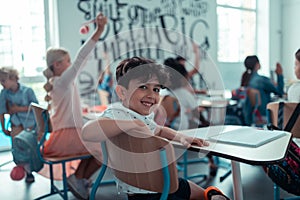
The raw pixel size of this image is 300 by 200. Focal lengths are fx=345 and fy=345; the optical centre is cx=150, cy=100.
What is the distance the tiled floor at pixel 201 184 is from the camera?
2.50 meters

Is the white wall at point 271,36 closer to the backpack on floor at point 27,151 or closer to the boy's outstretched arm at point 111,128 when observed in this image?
the backpack on floor at point 27,151

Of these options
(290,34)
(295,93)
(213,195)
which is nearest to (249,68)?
(295,93)

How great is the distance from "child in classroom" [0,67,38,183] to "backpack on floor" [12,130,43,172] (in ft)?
1.82

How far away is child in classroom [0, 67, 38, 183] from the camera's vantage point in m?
2.88

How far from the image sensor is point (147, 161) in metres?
1.17

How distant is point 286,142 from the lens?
54.4 inches

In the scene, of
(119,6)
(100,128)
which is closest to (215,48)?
(119,6)

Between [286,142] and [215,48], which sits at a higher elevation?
[215,48]

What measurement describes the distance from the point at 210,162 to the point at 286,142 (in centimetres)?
177

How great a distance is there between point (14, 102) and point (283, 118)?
6.98ft

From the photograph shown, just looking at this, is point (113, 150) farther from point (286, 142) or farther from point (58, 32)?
point (58, 32)

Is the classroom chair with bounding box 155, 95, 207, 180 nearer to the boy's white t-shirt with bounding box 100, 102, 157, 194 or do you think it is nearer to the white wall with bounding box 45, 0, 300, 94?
the boy's white t-shirt with bounding box 100, 102, 157, 194

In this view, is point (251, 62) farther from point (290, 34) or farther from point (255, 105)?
point (290, 34)

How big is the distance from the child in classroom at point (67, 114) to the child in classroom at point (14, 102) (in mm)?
476
